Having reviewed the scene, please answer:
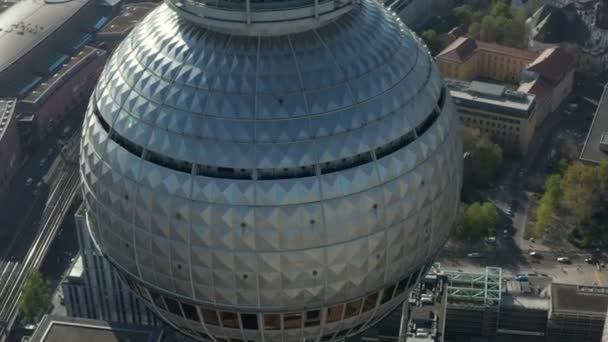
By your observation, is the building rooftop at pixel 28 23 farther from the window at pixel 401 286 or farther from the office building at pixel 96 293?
the window at pixel 401 286

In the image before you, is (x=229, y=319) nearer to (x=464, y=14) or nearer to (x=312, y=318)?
(x=312, y=318)

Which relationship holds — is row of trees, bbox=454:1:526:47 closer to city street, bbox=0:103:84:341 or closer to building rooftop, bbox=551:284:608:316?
building rooftop, bbox=551:284:608:316

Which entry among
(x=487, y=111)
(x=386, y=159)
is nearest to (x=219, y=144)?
(x=386, y=159)

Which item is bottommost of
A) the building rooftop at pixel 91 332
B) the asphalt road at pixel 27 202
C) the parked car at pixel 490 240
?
the parked car at pixel 490 240

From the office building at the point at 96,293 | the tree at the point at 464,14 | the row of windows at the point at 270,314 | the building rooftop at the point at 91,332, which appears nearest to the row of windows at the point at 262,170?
the row of windows at the point at 270,314

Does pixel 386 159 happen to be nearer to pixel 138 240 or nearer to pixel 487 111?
pixel 138 240

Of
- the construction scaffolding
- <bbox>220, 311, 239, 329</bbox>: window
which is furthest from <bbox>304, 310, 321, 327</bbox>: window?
the construction scaffolding

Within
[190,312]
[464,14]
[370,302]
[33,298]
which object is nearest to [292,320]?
[370,302]
